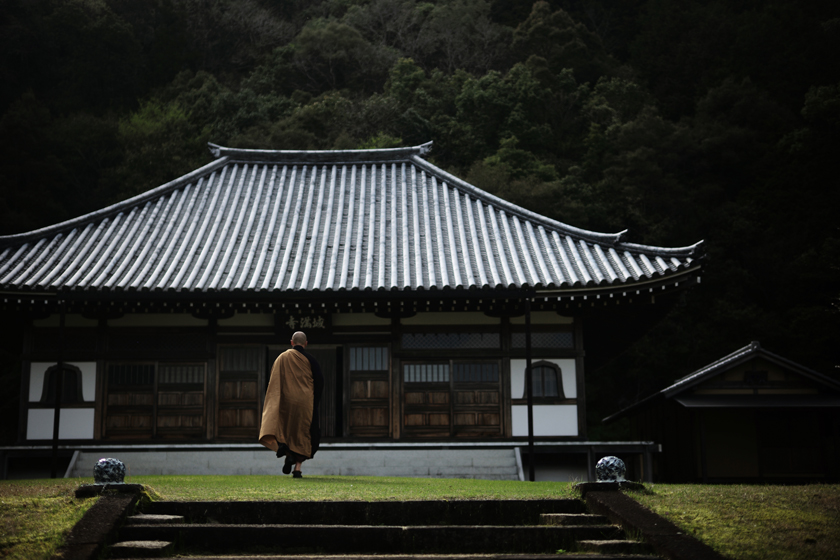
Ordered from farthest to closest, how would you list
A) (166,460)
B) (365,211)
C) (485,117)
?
(485,117), (365,211), (166,460)

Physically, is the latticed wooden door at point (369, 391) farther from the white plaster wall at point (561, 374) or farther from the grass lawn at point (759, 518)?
the grass lawn at point (759, 518)

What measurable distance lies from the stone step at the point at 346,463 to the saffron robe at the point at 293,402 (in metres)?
3.69

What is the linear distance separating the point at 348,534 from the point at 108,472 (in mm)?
2076

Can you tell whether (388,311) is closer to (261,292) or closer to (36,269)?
(261,292)

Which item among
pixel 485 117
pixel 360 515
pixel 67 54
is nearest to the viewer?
pixel 360 515

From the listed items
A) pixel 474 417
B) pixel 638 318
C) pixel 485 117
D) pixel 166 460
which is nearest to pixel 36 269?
pixel 166 460

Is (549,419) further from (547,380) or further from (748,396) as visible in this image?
(748,396)

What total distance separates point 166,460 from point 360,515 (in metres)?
7.60

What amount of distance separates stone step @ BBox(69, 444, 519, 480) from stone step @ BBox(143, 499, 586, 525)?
238 inches

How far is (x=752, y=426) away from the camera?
626 inches

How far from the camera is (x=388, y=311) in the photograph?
13.8m

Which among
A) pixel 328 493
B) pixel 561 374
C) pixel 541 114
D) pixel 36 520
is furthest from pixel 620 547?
pixel 541 114

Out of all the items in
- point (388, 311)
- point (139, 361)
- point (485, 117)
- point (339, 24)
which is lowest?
point (139, 361)

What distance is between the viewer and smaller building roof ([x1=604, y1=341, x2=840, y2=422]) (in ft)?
45.5
